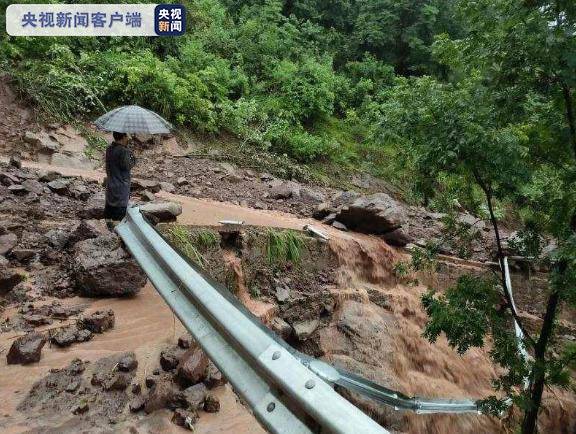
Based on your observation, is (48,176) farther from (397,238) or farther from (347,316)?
(397,238)

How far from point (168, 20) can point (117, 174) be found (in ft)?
32.9

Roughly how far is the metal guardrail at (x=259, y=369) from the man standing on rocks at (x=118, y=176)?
3.98 meters

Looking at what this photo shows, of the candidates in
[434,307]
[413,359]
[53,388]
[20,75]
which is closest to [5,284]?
[53,388]

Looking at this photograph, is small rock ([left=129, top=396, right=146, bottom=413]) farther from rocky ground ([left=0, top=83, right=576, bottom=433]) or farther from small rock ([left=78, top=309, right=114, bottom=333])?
small rock ([left=78, top=309, right=114, bottom=333])

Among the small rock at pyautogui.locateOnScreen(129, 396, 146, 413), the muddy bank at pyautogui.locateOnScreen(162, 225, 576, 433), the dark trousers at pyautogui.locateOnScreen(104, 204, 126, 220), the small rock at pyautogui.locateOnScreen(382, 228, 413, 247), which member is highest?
the dark trousers at pyautogui.locateOnScreen(104, 204, 126, 220)

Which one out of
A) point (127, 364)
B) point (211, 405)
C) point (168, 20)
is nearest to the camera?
point (211, 405)

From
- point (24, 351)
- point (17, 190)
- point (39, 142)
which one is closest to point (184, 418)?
point (24, 351)

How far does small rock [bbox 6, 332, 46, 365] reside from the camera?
303 centimetres

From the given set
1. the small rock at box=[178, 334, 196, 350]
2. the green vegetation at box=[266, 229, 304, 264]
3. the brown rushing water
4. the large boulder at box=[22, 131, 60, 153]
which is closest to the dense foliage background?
the large boulder at box=[22, 131, 60, 153]

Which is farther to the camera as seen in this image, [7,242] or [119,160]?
[119,160]

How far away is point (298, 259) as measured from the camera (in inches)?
301

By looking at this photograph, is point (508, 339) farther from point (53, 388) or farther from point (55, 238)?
point (55, 238)

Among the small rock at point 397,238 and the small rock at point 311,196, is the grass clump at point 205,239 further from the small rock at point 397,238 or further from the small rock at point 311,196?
the small rock at point 311,196

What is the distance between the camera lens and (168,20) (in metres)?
14.3
